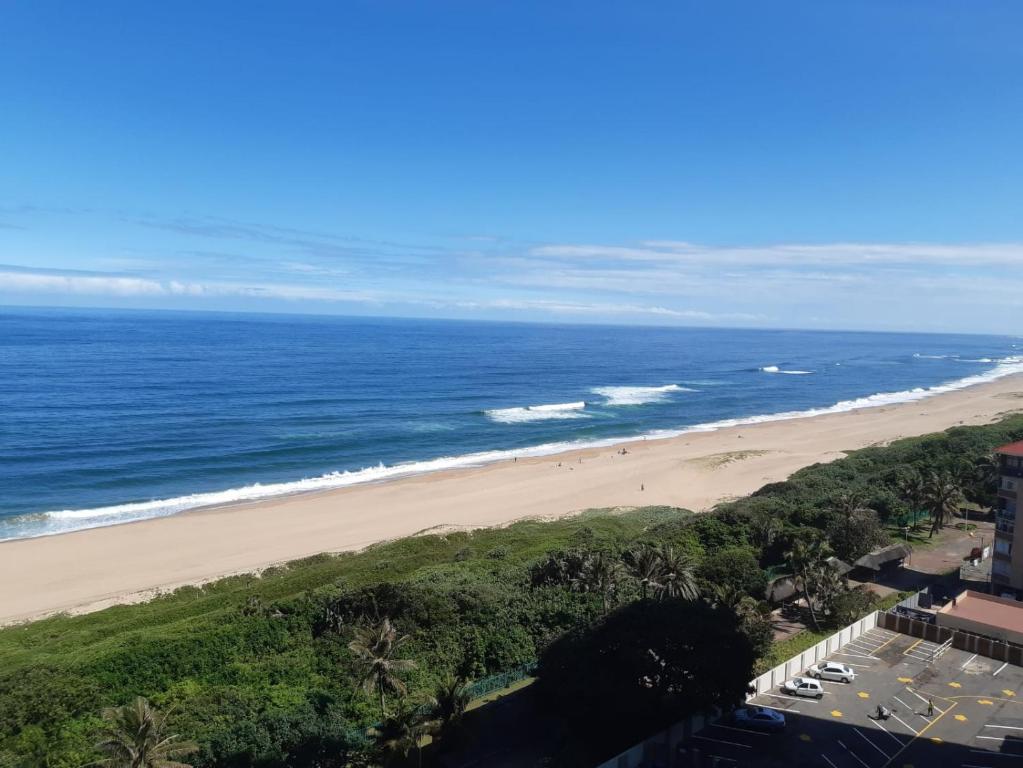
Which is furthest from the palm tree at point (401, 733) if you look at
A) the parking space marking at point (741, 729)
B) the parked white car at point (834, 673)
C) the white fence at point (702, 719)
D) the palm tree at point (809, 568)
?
the palm tree at point (809, 568)

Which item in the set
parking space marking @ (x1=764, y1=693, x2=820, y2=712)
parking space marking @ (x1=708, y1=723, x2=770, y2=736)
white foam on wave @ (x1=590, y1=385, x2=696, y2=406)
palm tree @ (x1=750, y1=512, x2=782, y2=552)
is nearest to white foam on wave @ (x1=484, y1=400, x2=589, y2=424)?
white foam on wave @ (x1=590, y1=385, x2=696, y2=406)

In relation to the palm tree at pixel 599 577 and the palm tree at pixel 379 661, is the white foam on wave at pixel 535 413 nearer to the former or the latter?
the palm tree at pixel 599 577

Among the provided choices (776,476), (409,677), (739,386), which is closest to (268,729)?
(409,677)

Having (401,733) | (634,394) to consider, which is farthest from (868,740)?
(634,394)

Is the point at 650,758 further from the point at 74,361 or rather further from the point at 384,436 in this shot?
the point at 74,361

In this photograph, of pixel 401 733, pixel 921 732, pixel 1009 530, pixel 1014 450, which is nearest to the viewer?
pixel 401 733

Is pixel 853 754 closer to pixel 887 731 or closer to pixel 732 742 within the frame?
pixel 887 731
